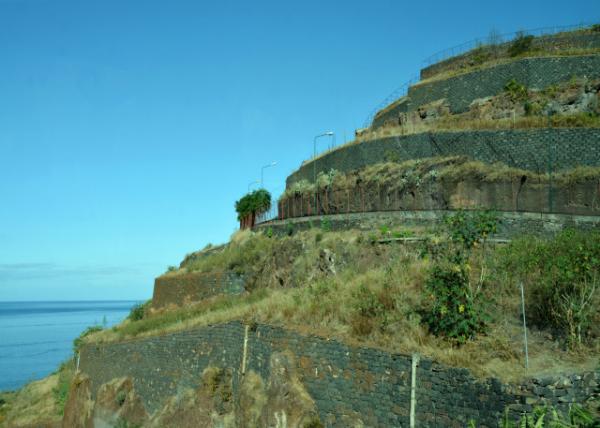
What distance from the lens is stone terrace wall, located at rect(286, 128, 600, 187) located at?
64.2 feet

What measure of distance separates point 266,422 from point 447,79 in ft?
66.7

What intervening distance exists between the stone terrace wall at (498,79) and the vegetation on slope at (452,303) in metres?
10.2

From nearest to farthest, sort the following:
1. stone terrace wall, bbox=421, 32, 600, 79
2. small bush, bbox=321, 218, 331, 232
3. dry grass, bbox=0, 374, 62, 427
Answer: small bush, bbox=321, 218, 331, 232 < dry grass, bbox=0, 374, 62, 427 < stone terrace wall, bbox=421, 32, 600, 79

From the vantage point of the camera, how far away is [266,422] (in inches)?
543

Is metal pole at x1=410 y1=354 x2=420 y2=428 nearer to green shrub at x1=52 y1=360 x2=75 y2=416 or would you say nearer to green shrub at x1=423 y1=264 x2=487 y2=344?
green shrub at x1=423 y1=264 x2=487 y2=344

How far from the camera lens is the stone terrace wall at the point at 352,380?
9734 millimetres

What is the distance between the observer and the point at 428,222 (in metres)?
20.4

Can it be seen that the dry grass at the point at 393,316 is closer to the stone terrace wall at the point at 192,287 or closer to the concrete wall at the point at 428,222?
the concrete wall at the point at 428,222

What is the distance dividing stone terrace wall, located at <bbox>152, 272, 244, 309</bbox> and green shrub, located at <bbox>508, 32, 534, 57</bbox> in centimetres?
1843

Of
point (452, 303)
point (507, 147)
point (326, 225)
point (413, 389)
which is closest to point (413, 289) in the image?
point (452, 303)

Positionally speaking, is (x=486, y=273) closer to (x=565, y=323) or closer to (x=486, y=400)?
(x=565, y=323)

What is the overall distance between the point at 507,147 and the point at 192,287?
15506 mm

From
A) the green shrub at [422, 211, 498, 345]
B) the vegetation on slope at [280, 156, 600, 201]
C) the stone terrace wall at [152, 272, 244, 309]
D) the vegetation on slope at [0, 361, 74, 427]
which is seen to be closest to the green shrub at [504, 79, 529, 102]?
the vegetation on slope at [280, 156, 600, 201]

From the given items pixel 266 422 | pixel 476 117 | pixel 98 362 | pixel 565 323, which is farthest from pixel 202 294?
pixel 565 323
